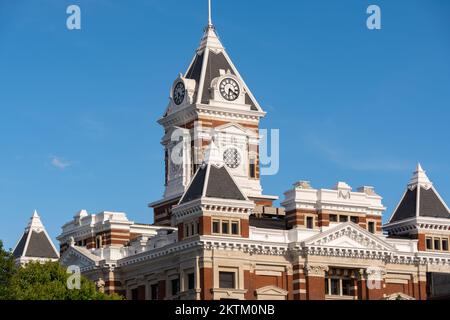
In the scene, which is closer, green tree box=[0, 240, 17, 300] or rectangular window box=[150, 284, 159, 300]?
green tree box=[0, 240, 17, 300]

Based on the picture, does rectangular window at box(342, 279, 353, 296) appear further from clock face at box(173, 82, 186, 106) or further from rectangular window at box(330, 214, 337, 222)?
clock face at box(173, 82, 186, 106)

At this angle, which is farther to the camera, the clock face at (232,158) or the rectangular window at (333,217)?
the clock face at (232,158)

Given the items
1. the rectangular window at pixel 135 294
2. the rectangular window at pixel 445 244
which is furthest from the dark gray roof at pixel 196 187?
the rectangular window at pixel 445 244

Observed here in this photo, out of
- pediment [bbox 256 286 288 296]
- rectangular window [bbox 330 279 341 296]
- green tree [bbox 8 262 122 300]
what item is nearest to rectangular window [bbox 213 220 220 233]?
pediment [bbox 256 286 288 296]

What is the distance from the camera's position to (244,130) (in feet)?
415

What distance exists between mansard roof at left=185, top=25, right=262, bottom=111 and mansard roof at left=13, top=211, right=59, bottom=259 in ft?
86.7

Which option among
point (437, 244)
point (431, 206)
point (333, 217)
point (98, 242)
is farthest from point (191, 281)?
point (431, 206)

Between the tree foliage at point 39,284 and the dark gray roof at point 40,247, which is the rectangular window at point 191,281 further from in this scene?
the dark gray roof at point 40,247

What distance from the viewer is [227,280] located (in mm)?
107188

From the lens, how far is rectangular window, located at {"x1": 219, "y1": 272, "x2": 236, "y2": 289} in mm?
106669

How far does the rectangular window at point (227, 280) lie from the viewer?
107 metres

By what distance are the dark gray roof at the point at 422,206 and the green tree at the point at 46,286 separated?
3526 cm

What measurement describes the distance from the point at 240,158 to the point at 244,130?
10.8 feet

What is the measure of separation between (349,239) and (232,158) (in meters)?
18.8
